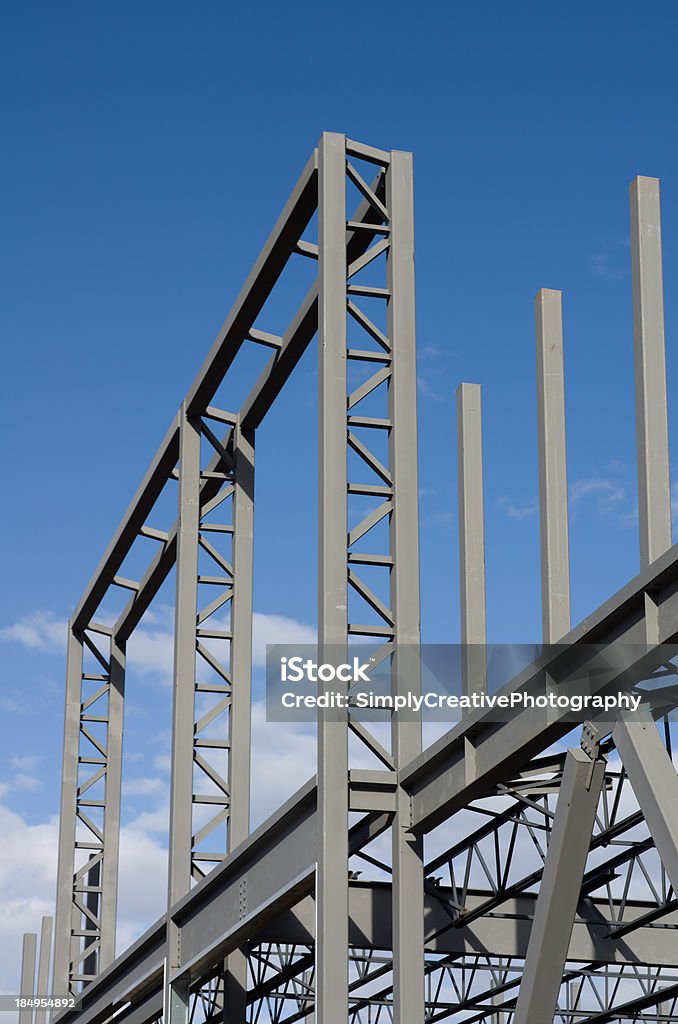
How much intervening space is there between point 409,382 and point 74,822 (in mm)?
18557

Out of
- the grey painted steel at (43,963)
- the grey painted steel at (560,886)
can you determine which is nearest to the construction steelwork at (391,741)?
the grey painted steel at (560,886)

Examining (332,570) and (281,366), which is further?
(281,366)

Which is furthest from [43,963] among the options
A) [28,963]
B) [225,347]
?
[225,347]

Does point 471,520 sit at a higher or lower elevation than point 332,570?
higher

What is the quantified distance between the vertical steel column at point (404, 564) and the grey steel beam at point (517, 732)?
0.38 m

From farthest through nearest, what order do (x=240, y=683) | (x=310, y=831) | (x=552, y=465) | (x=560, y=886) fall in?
(x=240, y=683)
(x=310, y=831)
(x=552, y=465)
(x=560, y=886)

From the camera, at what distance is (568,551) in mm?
16281

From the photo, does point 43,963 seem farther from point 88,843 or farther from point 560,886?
point 560,886

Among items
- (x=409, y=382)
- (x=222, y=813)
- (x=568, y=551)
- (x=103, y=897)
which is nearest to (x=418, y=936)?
(x=568, y=551)

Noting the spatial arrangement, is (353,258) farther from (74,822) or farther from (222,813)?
(74,822)

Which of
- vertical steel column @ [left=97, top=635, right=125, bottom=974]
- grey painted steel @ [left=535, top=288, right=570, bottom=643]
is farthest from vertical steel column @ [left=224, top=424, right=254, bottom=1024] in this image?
vertical steel column @ [left=97, top=635, right=125, bottom=974]

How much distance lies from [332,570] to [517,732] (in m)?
3.08

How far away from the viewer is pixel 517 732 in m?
14.8

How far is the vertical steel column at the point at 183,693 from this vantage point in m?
22.2
